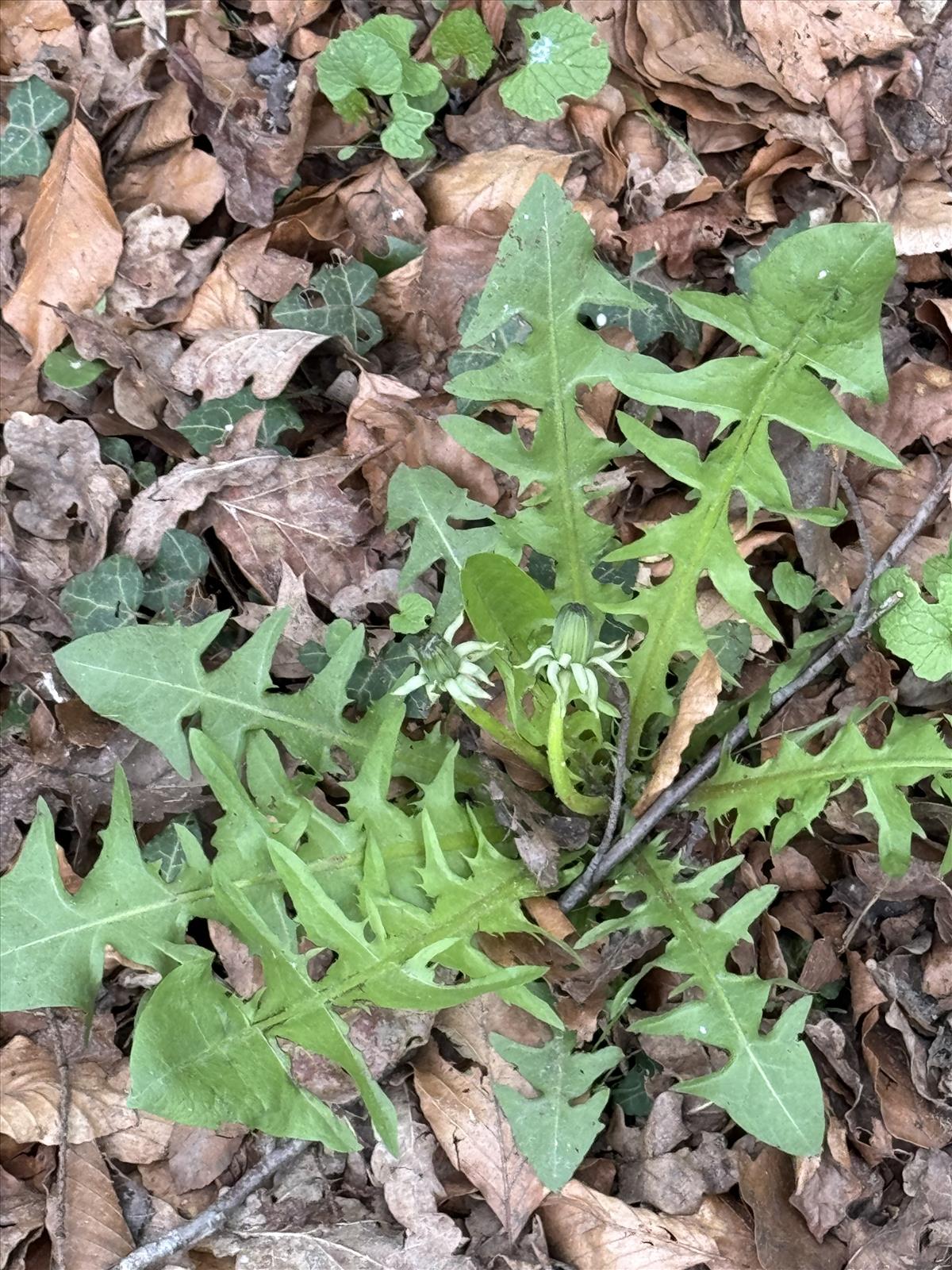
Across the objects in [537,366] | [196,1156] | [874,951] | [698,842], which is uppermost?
[537,366]

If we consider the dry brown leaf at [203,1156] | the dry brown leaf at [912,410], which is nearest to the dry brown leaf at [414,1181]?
the dry brown leaf at [203,1156]

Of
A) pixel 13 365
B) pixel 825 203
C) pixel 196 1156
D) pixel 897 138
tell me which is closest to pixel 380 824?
pixel 196 1156

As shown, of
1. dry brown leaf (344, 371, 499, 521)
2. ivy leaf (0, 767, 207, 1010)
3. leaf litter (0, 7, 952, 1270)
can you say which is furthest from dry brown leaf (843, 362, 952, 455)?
ivy leaf (0, 767, 207, 1010)

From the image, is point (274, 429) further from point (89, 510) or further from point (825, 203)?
point (825, 203)

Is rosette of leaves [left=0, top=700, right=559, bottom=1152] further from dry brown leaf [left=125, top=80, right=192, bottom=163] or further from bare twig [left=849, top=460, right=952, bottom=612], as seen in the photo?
dry brown leaf [left=125, top=80, right=192, bottom=163]

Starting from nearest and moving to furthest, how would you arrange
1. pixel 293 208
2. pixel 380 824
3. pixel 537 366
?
pixel 380 824 → pixel 537 366 → pixel 293 208

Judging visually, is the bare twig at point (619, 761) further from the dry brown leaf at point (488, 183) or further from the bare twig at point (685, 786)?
the dry brown leaf at point (488, 183)
